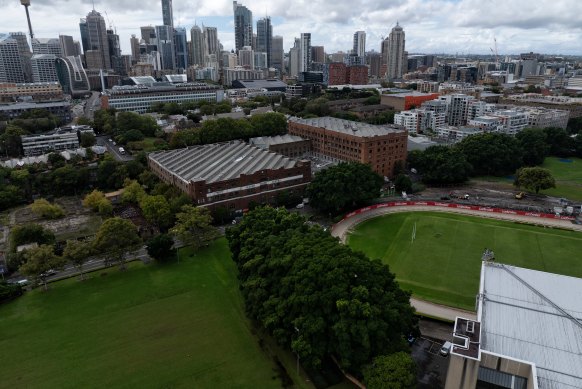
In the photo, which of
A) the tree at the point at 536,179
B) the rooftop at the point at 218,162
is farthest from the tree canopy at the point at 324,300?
the tree at the point at 536,179

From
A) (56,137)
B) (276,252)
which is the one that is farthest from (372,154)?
(56,137)

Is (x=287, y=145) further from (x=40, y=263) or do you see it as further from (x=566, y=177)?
(x=566, y=177)

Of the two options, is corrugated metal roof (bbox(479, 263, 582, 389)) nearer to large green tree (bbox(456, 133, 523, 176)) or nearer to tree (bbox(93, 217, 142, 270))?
tree (bbox(93, 217, 142, 270))

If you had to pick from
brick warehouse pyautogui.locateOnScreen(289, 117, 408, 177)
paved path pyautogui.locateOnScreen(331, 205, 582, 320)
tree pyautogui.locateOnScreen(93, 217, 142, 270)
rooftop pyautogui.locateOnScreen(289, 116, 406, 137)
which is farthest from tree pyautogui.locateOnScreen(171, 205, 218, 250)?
rooftop pyautogui.locateOnScreen(289, 116, 406, 137)

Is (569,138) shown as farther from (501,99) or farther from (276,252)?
(276,252)

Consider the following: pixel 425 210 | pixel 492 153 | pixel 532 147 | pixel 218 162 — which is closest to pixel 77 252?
pixel 218 162

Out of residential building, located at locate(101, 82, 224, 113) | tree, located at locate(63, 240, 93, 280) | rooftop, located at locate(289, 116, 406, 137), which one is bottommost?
tree, located at locate(63, 240, 93, 280)
